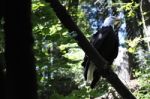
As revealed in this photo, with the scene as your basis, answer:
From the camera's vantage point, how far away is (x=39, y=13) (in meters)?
3.17

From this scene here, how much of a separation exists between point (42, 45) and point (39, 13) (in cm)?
25

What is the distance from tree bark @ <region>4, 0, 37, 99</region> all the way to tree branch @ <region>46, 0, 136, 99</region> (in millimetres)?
806

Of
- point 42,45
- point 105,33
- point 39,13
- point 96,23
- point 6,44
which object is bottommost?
point 96,23

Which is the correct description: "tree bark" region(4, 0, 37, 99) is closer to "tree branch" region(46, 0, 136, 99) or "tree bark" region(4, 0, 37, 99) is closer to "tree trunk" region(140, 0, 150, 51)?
"tree branch" region(46, 0, 136, 99)

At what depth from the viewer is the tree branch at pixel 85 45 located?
200 centimetres

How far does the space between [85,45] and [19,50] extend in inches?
46.2

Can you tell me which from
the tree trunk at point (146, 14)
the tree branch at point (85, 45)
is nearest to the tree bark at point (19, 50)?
the tree branch at point (85, 45)

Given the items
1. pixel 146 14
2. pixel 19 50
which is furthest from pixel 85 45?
pixel 146 14

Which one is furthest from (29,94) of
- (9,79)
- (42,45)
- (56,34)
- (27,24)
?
(56,34)

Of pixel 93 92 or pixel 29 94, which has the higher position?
pixel 29 94

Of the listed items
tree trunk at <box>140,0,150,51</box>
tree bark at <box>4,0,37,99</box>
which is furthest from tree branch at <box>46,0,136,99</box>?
tree trunk at <box>140,0,150,51</box>

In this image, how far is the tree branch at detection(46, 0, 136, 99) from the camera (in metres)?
2.00

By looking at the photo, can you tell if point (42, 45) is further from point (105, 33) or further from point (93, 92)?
point (105, 33)

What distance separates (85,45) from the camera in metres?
2.31
